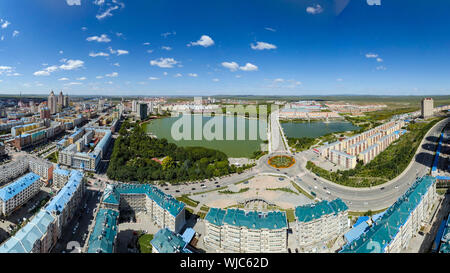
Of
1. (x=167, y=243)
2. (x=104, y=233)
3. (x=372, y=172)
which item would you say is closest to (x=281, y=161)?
(x=372, y=172)

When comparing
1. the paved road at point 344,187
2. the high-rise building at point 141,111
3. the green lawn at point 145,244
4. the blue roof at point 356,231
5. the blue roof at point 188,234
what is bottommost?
the green lawn at point 145,244

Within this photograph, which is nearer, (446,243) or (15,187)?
(446,243)

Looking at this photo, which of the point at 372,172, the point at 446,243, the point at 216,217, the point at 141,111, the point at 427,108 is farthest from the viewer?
the point at 141,111

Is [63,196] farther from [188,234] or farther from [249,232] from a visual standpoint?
[249,232]

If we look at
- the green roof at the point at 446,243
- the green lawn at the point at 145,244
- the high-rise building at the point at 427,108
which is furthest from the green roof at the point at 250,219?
the high-rise building at the point at 427,108

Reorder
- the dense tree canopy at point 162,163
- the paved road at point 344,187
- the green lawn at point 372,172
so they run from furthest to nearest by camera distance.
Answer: the dense tree canopy at point 162,163
the green lawn at point 372,172
the paved road at point 344,187

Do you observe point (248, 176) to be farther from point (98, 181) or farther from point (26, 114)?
point (26, 114)

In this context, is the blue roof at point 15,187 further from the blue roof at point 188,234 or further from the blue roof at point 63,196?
the blue roof at point 188,234
